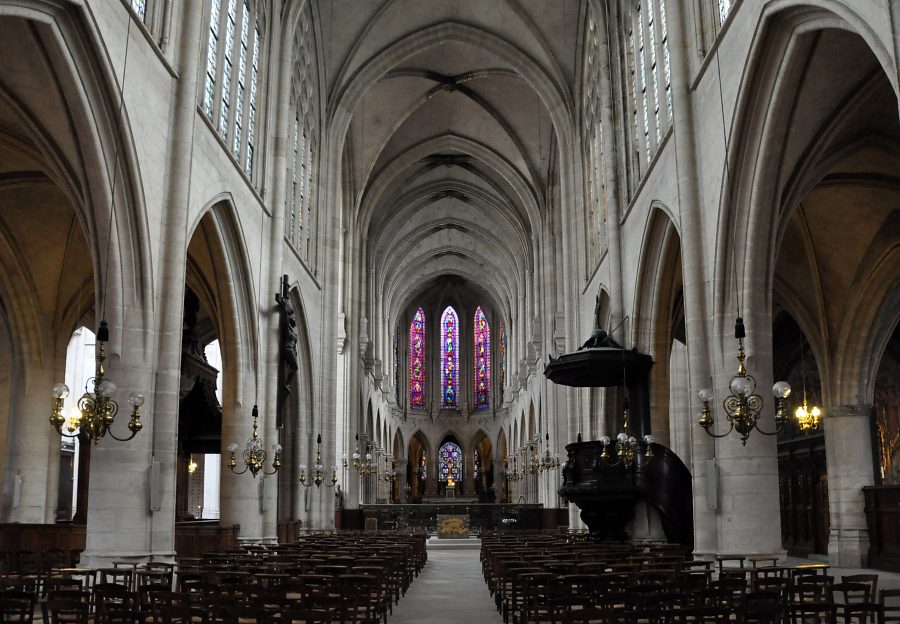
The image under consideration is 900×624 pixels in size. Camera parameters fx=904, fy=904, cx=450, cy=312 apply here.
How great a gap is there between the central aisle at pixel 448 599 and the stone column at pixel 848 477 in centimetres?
897

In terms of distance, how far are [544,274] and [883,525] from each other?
22311 mm

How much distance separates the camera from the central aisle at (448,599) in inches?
539

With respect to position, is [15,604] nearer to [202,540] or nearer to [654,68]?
[202,540]

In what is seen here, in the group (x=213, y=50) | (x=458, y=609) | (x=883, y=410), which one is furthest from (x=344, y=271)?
(x=458, y=609)

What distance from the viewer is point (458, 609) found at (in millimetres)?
14984

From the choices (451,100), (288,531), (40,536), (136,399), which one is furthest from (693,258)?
(451,100)

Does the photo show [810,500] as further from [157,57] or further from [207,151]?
[157,57]

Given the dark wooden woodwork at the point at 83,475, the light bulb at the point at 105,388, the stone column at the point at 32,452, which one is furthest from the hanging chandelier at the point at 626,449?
the stone column at the point at 32,452

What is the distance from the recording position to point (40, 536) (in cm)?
2109

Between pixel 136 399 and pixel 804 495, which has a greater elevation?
pixel 136 399

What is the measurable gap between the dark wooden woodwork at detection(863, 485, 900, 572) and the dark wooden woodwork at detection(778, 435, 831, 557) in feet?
8.08

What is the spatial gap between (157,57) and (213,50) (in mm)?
4282

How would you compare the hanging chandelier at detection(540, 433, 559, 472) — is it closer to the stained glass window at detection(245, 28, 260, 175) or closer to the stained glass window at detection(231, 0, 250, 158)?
the stained glass window at detection(245, 28, 260, 175)

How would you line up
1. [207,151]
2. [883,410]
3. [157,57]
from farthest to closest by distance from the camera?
[883,410]
[207,151]
[157,57]
